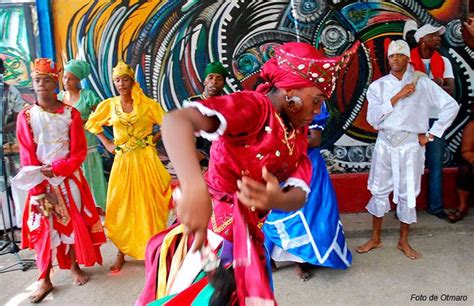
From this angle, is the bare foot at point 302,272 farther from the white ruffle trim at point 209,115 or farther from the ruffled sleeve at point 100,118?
the white ruffle trim at point 209,115

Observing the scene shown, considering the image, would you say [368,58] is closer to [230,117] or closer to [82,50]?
[82,50]

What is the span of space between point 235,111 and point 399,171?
123 inches

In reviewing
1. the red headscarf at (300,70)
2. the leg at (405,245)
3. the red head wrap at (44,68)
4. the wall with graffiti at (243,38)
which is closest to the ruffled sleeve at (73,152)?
the red head wrap at (44,68)

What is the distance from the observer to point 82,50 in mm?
5336

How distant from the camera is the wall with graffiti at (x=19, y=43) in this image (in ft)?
16.9

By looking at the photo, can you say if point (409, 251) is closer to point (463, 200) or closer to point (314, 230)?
point (314, 230)

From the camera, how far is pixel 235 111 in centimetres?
147

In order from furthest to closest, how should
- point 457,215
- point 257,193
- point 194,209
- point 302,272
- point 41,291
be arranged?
point 457,215, point 302,272, point 41,291, point 257,193, point 194,209

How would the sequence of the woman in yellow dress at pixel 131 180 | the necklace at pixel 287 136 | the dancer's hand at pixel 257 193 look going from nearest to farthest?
the dancer's hand at pixel 257 193, the necklace at pixel 287 136, the woman in yellow dress at pixel 131 180

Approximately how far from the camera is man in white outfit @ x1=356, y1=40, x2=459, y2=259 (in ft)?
13.4

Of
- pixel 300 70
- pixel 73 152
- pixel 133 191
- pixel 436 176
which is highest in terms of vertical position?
pixel 300 70

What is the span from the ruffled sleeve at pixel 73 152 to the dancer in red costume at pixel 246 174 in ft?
6.49

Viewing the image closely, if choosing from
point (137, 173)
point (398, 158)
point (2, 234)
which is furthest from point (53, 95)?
point (398, 158)

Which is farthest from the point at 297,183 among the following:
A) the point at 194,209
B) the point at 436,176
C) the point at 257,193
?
the point at 436,176
